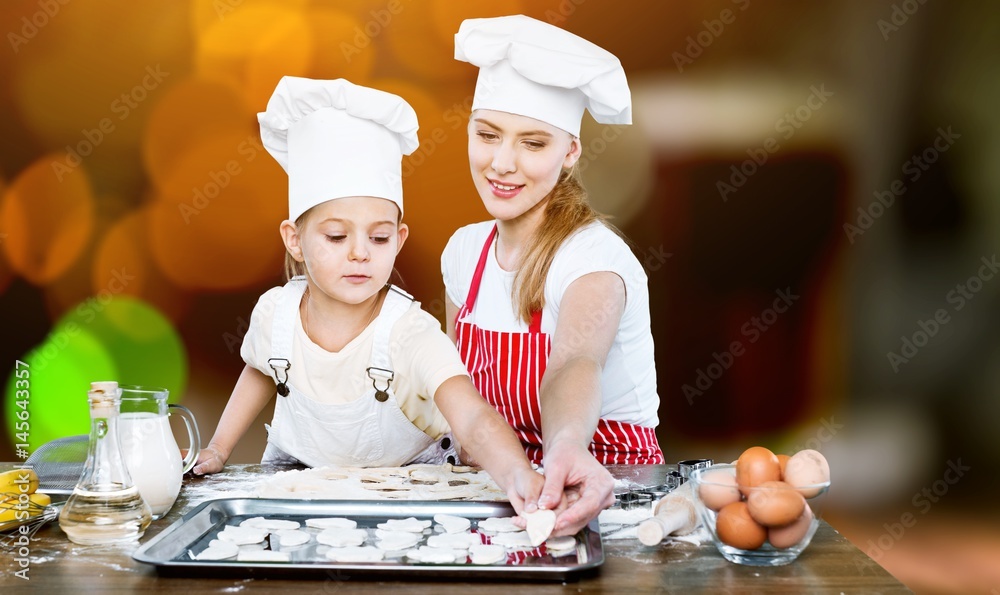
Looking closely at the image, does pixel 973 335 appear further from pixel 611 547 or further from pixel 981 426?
pixel 611 547

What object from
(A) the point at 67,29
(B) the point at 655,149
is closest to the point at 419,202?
(B) the point at 655,149

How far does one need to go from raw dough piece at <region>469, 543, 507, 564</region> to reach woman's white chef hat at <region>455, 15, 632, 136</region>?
1031mm

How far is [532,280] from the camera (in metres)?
Answer: 1.88

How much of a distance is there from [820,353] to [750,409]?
0.32 metres

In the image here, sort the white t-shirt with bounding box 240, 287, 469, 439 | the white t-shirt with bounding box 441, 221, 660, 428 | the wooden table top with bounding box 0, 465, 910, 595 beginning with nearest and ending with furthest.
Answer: the wooden table top with bounding box 0, 465, 910, 595
the white t-shirt with bounding box 240, 287, 469, 439
the white t-shirt with bounding box 441, 221, 660, 428

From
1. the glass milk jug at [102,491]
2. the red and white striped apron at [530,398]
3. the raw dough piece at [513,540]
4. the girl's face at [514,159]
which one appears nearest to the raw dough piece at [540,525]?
the raw dough piece at [513,540]

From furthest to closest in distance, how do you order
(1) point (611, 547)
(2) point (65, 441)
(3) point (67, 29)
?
(3) point (67, 29)
(2) point (65, 441)
(1) point (611, 547)

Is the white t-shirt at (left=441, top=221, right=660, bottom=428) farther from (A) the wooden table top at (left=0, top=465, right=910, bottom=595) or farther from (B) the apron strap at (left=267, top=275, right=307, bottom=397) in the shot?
(A) the wooden table top at (left=0, top=465, right=910, bottom=595)
